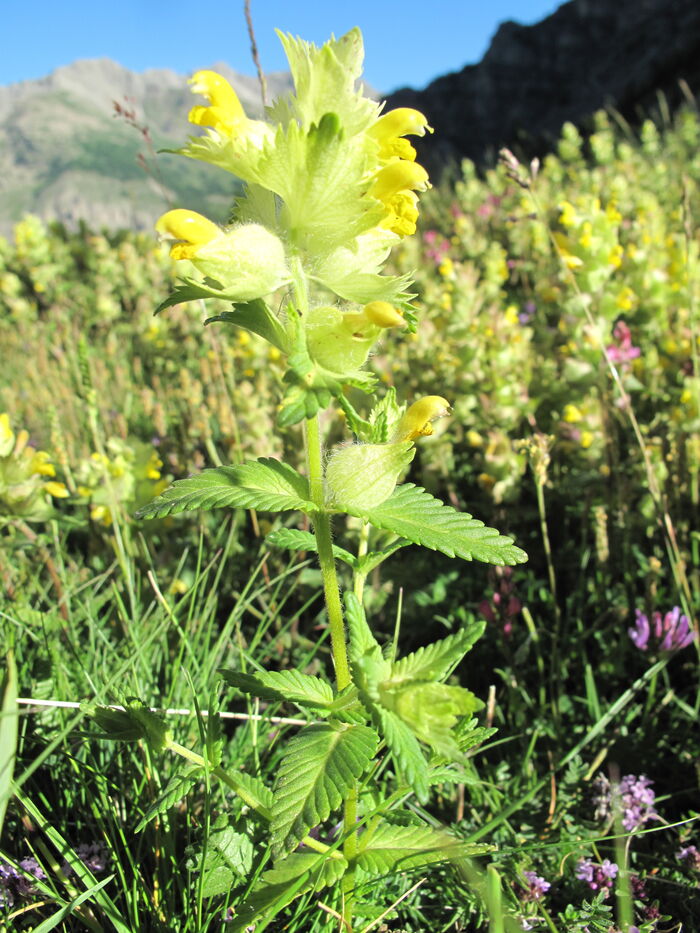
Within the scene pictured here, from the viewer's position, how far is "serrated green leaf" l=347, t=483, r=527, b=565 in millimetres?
777

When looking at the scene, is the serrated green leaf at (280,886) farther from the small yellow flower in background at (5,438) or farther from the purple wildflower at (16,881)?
the small yellow flower in background at (5,438)

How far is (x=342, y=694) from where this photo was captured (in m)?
0.91

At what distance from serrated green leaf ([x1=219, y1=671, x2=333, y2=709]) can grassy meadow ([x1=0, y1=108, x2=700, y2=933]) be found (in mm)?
148

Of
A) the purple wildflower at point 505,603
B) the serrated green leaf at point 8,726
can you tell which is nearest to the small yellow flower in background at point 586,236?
the purple wildflower at point 505,603

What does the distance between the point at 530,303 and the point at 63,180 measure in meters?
84.1

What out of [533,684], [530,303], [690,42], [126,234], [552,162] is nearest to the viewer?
[533,684]

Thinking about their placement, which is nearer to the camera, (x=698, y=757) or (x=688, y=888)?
(x=688, y=888)

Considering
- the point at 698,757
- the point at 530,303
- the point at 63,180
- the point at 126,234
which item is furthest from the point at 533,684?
the point at 63,180

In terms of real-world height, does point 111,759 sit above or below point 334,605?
below

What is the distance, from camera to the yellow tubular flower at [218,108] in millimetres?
860

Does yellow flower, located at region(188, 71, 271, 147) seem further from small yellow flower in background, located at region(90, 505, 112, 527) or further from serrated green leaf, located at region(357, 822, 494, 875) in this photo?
small yellow flower in background, located at region(90, 505, 112, 527)

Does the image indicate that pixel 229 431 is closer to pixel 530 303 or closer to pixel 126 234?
pixel 530 303

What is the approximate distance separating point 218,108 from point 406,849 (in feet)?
3.38

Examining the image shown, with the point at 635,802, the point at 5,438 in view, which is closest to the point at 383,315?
the point at 635,802
